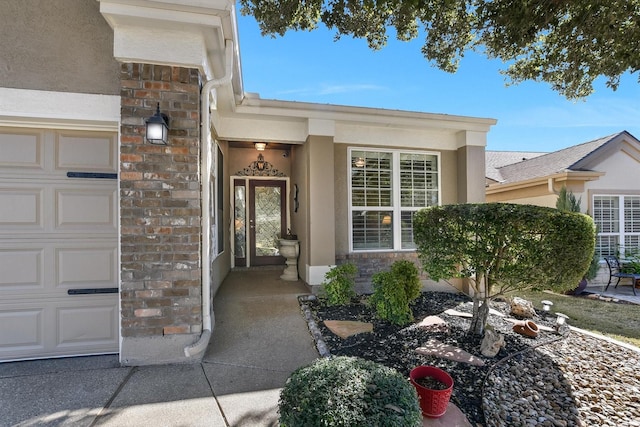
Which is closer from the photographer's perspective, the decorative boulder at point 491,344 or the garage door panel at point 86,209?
the garage door panel at point 86,209

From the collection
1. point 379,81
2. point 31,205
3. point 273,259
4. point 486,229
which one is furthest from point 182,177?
point 379,81

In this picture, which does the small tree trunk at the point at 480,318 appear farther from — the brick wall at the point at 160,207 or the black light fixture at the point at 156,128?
the black light fixture at the point at 156,128

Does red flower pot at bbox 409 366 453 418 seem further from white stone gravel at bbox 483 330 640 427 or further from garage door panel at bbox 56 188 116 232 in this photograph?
garage door panel at bbox 56 188 116 232

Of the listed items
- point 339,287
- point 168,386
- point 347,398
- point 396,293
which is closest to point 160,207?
point 168,386

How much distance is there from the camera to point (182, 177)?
9.84 feet

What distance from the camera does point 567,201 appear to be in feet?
25.5

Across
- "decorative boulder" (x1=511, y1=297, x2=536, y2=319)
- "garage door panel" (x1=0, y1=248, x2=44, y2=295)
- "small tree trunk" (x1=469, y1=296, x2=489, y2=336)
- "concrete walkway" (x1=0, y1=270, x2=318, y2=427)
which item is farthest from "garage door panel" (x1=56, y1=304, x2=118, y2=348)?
"decorative boulder" (x1=511, y1=297, x2=536, y2=319)

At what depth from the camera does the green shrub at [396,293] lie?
4.10 m

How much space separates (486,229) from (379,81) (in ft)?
24.5

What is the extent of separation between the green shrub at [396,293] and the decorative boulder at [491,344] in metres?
1.00

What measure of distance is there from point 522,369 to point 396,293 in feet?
5.23

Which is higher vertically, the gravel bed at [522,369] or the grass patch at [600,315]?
the gravel bed at [522,369]

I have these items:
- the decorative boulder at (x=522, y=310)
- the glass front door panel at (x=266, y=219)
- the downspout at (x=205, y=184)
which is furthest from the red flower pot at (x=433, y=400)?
the glass front door panel at (x=266, y=219)

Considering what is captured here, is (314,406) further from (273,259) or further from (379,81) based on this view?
(379,81)
